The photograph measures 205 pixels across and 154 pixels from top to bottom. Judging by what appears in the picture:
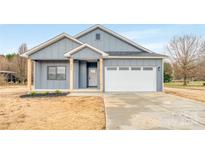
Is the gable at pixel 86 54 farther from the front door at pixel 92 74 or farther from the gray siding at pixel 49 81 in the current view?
the front door at pixel 92 74

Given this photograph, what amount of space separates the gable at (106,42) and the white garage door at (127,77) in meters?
3.13

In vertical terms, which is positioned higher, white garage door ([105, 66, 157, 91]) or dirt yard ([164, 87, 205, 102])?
white garage door ([105, 66, 157, 91])

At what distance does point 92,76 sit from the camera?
1958cm

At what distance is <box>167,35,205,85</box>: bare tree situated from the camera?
3456 centimetres

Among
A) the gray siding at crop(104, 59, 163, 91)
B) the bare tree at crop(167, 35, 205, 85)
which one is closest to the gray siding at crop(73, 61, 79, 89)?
the gray siding at crop(104, 59, 163, 91)

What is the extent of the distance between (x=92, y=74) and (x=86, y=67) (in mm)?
1127

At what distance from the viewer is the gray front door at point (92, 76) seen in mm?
19328

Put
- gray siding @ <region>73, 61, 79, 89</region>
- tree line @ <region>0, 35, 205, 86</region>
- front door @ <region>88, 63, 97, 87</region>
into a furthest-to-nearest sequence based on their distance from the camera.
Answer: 1. tree line @ <region>0, 35, 205, 86</region>
2. front door @ <region>88, 63, 97, 87</region>
3. gray siding @ <region>73, 61, 79, 89</region>

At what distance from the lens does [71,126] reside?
6.15 m

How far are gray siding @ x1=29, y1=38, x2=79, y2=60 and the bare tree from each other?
24.6 metres

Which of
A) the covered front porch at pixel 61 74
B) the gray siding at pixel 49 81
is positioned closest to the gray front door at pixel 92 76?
the covered front porch at pixel 61 74

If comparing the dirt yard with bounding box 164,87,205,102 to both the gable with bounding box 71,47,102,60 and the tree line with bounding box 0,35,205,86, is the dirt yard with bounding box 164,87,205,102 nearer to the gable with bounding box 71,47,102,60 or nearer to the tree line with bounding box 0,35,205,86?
the gable with bounding box 71,47,102,60

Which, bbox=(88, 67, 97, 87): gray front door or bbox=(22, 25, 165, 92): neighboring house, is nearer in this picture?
bbox=(22, 25, 165, 92): neighboring house
